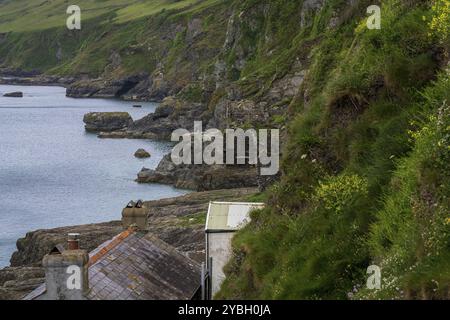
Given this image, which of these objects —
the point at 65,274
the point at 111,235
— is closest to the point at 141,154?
the point at 111,235

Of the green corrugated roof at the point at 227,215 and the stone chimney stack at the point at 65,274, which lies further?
the green corrugated roof at the point at 227,215

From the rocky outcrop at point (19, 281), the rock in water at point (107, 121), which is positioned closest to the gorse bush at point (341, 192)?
the rocky outcrop at point (19, 281)

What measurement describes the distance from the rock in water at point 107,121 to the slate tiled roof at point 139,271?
124 m

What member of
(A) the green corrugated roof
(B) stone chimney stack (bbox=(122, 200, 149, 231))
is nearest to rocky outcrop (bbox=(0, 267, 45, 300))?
(B) stone chimney stack (bbox=(122, 200, 149, 231))

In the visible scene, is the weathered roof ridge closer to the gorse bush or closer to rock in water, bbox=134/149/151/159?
the gorse bush

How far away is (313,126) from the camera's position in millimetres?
20297

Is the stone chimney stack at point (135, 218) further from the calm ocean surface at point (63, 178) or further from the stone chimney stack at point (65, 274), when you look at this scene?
the calm ocean surface at point (63, 178)

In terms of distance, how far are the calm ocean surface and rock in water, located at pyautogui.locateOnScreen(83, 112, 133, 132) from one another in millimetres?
2572

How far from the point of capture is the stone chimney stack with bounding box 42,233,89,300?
19.5 metres

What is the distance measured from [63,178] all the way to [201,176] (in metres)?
24.6

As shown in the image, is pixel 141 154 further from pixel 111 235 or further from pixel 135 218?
pixel 135 218

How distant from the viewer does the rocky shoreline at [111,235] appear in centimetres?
4331
